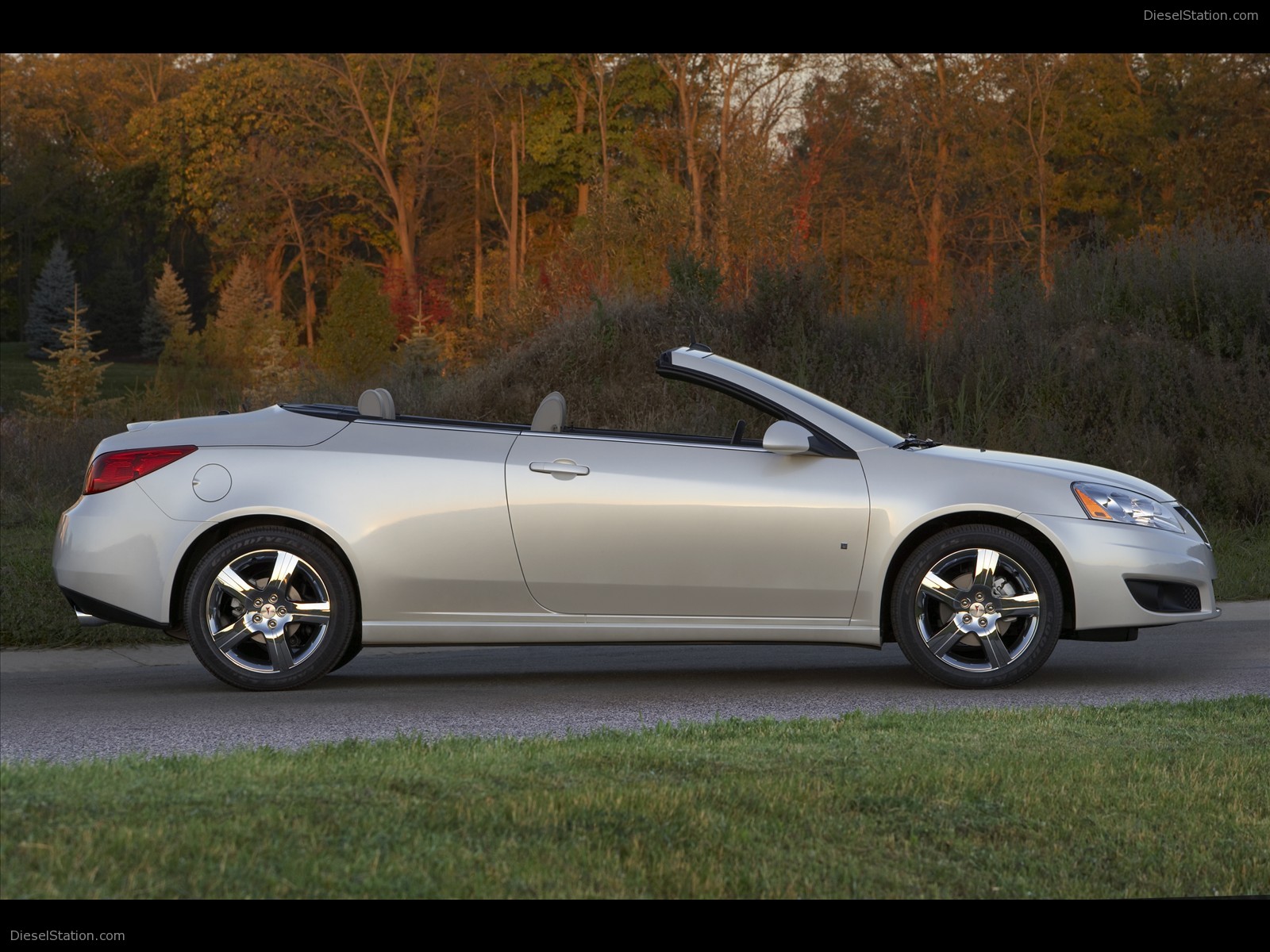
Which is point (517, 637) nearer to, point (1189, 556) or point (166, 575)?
point (166, 575)

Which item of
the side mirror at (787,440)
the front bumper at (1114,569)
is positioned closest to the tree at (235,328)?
the side mirror at (787,440)

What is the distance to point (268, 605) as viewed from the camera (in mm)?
7332

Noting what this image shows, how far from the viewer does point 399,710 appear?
7.02 meters

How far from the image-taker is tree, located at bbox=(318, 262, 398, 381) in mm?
40719

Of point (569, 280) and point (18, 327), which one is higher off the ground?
point (18, 327)

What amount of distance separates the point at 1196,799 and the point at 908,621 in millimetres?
2604

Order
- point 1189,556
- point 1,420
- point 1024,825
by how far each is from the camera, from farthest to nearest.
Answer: point 1,420 → point 1189,556 → point 1024,825

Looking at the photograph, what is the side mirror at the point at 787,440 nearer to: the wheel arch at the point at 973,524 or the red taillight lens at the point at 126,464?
the wheel arch at the point at 973,524

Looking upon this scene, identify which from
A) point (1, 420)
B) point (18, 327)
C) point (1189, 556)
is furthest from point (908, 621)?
point (18, 327)

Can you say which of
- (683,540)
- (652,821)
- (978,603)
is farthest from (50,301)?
(652,821)

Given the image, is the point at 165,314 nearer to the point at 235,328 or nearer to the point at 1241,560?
the point at 235,328

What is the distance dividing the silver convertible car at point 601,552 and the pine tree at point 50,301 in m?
60.0

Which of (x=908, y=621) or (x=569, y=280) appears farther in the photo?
(x=569, y=280)
